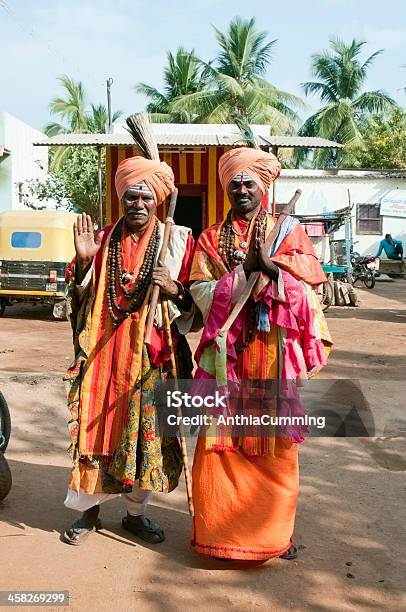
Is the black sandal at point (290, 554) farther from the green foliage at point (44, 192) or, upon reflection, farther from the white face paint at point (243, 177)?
the green foliage at point (44, 192)

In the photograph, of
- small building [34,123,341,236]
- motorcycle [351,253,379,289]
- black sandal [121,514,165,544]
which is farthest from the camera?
motorcycle [351,253,379,289]

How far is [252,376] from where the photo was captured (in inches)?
129

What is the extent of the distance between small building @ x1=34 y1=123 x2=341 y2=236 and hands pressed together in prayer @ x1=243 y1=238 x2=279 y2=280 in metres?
8.12

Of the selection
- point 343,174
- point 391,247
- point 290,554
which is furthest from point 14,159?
point 290,554

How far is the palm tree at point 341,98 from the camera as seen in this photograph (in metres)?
31.0

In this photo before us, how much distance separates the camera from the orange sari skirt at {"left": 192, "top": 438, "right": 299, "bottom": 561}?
3.23 meters

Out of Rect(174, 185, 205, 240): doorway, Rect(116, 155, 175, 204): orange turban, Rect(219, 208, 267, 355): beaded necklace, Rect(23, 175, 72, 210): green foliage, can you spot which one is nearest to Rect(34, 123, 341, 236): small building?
Rect(174, 185, 205, 240): doorway

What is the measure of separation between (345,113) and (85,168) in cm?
1332

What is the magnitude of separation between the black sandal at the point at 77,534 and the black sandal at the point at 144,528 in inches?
7.8

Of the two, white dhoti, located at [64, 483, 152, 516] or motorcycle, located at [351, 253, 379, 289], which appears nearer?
white dhoti, located at [64, 483, 152, 516]

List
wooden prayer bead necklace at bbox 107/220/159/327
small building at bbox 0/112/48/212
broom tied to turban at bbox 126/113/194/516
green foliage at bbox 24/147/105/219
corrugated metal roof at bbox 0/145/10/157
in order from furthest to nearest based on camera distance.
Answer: green foliage at bbox 24/147/105/219, small building at bbox 0/112/48/212, corrugated metal roof at bbox 0/145/10/157, wooden prayer bead necklace at bbox 107/220/159/327, broom tied to turban at bbox 126/113/194/516

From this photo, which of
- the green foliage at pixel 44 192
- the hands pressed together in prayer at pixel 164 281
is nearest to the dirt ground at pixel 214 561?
the hands pressed together in prayer at pixel 164 281

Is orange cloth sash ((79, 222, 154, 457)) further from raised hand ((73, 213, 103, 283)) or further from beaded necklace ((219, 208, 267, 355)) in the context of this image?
beaded necklace ((219, 208, 267, 355))

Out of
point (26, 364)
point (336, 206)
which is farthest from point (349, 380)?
point (336, 206)
